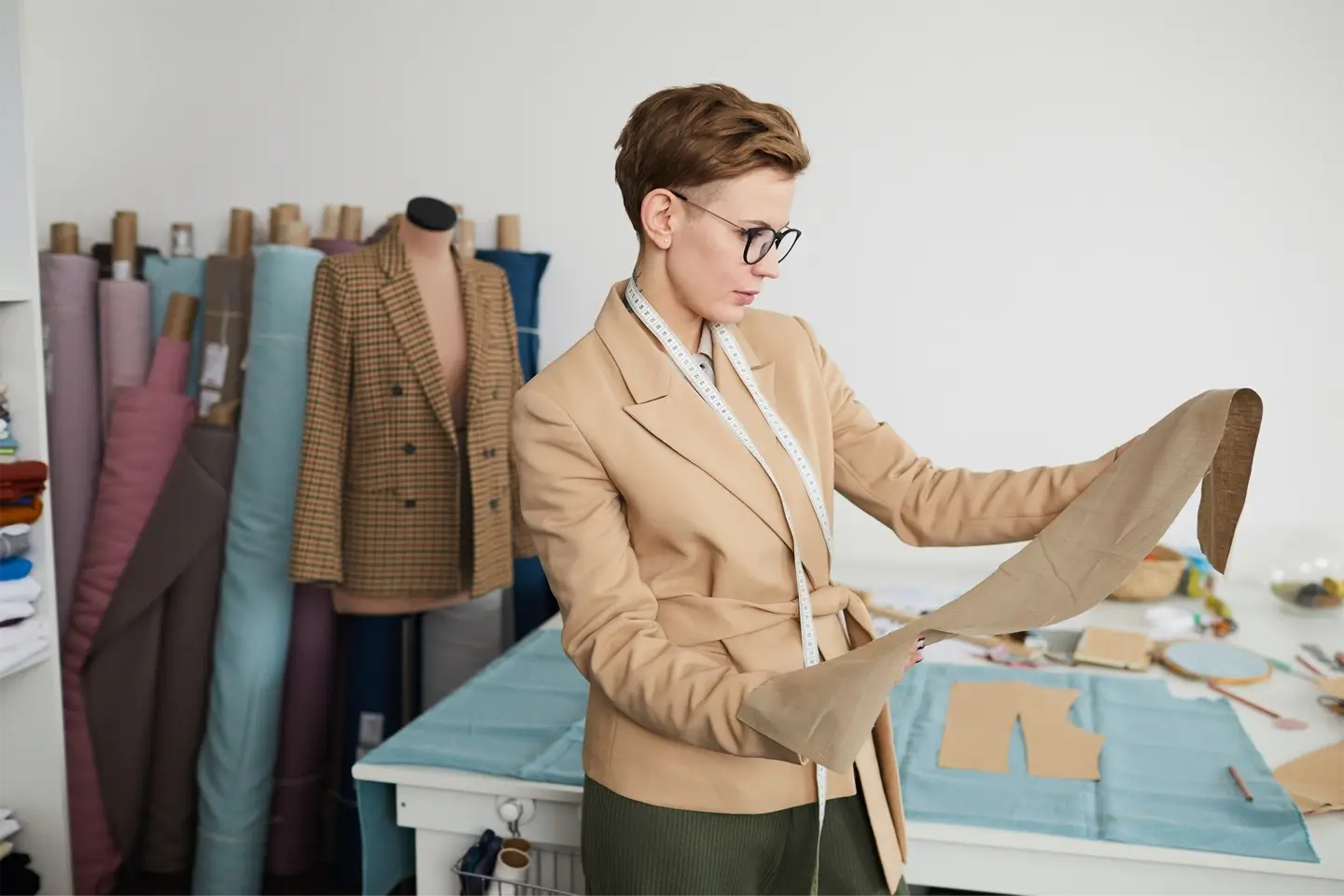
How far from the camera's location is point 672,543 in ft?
4.66

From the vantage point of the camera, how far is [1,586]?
6.97 ft

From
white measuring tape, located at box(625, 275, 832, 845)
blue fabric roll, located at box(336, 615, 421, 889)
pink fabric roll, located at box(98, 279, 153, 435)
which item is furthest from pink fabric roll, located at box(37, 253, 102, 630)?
white measuring tape, located at box(625, 275, 832, 845)

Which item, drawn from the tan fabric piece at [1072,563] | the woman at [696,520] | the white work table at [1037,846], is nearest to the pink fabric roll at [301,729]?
the white work table at [1037,846]

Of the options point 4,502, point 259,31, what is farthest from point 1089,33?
point 4,502

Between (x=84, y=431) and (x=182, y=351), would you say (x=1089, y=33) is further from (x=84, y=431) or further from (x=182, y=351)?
(x=84, y=431)

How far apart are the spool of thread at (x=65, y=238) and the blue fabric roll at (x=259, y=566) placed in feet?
2.45

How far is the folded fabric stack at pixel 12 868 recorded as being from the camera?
2.23m

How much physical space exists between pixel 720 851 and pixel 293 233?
7.41 feet

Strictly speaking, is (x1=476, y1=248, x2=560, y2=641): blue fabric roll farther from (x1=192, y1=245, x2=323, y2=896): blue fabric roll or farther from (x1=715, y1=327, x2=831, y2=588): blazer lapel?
(x1=715, y1=327, x2=831, y2=588): blazer lapel

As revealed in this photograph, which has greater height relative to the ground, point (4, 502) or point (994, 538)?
point (994, 538)

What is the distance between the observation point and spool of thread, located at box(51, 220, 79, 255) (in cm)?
342

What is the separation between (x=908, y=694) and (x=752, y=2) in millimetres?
1865

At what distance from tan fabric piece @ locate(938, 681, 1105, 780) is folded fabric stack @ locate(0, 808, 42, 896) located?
1691mm

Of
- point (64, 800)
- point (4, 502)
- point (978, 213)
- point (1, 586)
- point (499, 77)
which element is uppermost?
point (499, 77)
